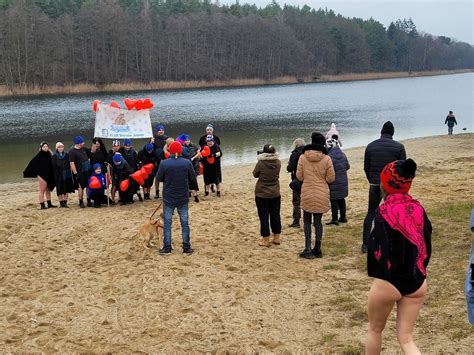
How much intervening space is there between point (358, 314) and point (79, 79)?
76.8 metres

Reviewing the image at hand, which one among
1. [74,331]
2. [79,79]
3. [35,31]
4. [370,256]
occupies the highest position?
[35,31]

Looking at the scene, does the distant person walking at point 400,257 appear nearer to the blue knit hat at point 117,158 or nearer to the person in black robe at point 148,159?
the blue knit hat at point 117,158

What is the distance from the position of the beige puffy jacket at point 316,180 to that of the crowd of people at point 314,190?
0.01 metres

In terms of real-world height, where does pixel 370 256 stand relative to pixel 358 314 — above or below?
above

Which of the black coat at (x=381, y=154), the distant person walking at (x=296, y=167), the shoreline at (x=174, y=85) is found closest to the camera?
the black coat at (x=381, y=154)

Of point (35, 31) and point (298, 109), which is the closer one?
point (298, 109)

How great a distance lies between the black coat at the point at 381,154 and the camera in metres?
6.93

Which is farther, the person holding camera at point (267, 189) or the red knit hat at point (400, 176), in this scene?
the person holding camera at point (267, 189)

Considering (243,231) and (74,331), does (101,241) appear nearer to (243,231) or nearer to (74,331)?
(243,231)

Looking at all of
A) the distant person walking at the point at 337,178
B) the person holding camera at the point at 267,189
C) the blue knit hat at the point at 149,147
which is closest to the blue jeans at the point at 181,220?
the person holding camera at the point at 267,189

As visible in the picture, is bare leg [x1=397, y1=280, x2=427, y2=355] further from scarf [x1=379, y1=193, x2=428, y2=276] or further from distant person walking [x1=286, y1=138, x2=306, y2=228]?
distant person walking [x1=286, y1=138, x2=306, y2=228]

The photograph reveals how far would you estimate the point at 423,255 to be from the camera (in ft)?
11.6

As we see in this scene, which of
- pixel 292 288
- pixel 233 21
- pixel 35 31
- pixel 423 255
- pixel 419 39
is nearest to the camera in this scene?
pixel 423 255

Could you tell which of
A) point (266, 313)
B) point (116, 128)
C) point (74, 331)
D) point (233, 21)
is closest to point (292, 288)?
point (266, 313)
